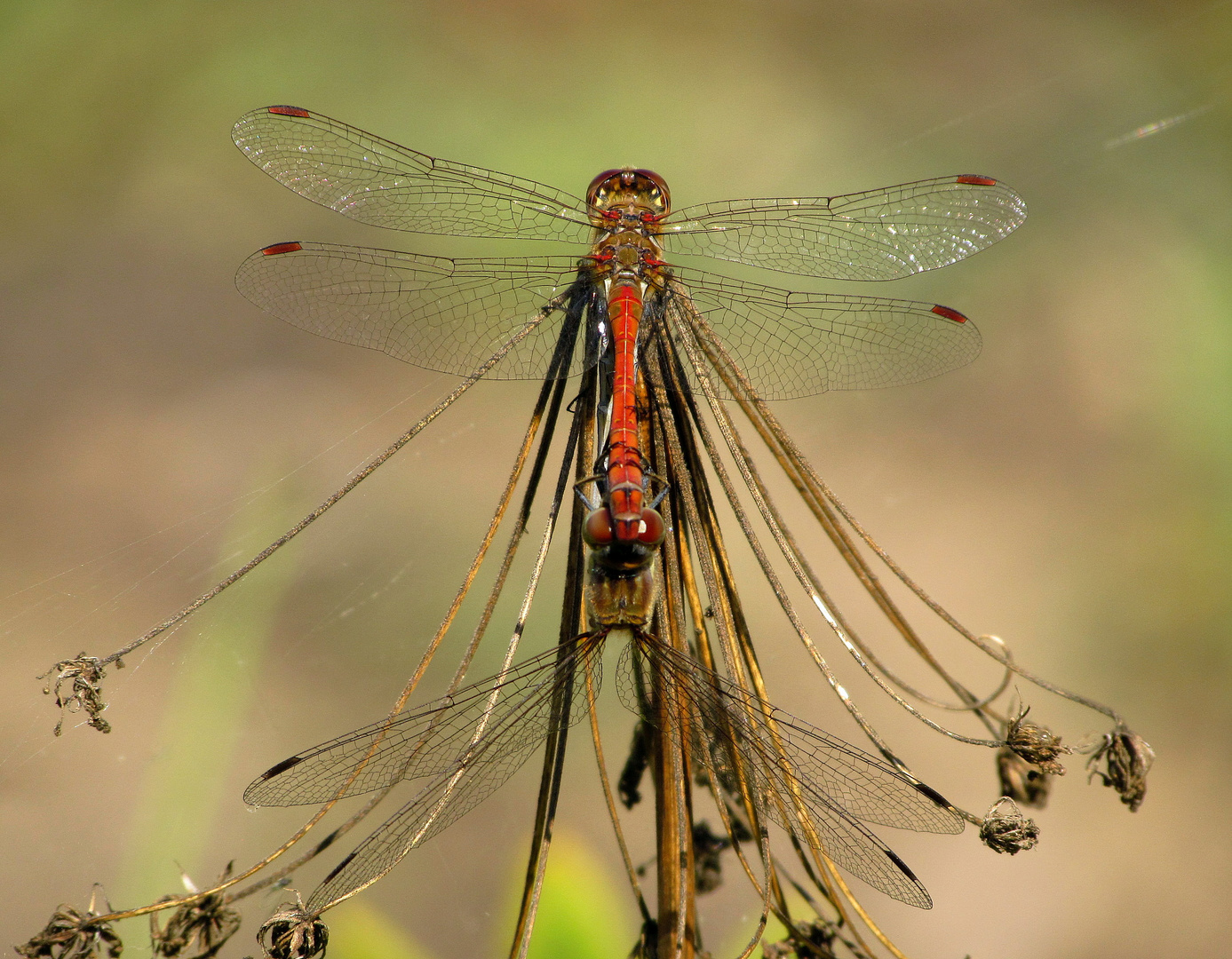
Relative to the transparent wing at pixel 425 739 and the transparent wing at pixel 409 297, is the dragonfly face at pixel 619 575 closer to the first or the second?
the transparent wing at pixel 425 739

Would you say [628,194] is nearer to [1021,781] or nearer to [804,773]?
[804,773]

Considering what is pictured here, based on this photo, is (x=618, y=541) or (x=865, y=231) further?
(x=865, y=231)

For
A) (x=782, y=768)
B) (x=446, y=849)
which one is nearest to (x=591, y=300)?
(x=782, y=768)

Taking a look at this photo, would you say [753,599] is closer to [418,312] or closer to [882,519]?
[882,519]

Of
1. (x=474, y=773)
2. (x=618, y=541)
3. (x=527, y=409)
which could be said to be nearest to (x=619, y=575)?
(x=618, y=541)

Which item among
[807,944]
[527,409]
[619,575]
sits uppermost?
[527,409]

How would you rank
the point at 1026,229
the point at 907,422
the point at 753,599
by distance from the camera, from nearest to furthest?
the point at 753,599, the point at 907,422, the point at 1026,229

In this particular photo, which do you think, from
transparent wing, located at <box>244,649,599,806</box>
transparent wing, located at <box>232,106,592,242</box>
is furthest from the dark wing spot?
transparent wing, located at <box>232,106,592,242</box>
